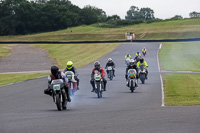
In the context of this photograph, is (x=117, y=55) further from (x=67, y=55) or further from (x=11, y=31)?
(x=11, y=31)

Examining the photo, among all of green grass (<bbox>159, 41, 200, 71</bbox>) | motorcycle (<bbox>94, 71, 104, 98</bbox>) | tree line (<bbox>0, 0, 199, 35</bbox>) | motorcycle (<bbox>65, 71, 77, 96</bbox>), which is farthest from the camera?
tree line (<bbox>0, 0, 199, 35</bbox>)

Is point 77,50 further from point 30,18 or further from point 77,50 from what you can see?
point 30,18

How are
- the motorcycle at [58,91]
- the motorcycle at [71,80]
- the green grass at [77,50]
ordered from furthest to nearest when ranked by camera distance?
the green grass at [77,50] → the motorcycle at [71,80] → the motorcycle at [58,91]

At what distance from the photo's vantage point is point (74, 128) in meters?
9.62

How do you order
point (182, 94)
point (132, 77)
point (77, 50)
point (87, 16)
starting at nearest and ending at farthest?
1. point (182, 94)
2. point (132, 77)
3. point (77, 50)
4. point (87, 16)

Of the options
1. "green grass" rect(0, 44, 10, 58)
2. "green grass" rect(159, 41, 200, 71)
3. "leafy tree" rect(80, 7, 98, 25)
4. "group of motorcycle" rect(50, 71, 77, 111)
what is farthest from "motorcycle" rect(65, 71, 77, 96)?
"leafy tree" rect(80, 7, 98, 25)

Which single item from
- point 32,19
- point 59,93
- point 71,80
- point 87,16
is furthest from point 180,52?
point 87,16

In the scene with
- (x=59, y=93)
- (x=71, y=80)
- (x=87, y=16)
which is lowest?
(x=87, y=16)

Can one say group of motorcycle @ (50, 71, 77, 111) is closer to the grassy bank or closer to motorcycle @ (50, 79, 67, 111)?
motorcycle @ (50, 79, 67, 111)

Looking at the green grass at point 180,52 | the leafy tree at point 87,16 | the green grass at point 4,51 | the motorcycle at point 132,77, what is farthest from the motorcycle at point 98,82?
the leafy tree at point 87,16

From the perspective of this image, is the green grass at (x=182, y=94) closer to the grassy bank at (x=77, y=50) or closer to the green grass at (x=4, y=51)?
the grassy bank at (x=77, y=50)

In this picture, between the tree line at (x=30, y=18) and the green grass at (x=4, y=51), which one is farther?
the tree line at (x=30, y=18)

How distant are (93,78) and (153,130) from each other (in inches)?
378

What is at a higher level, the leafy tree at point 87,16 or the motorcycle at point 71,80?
the motorcycle at point 71,80
